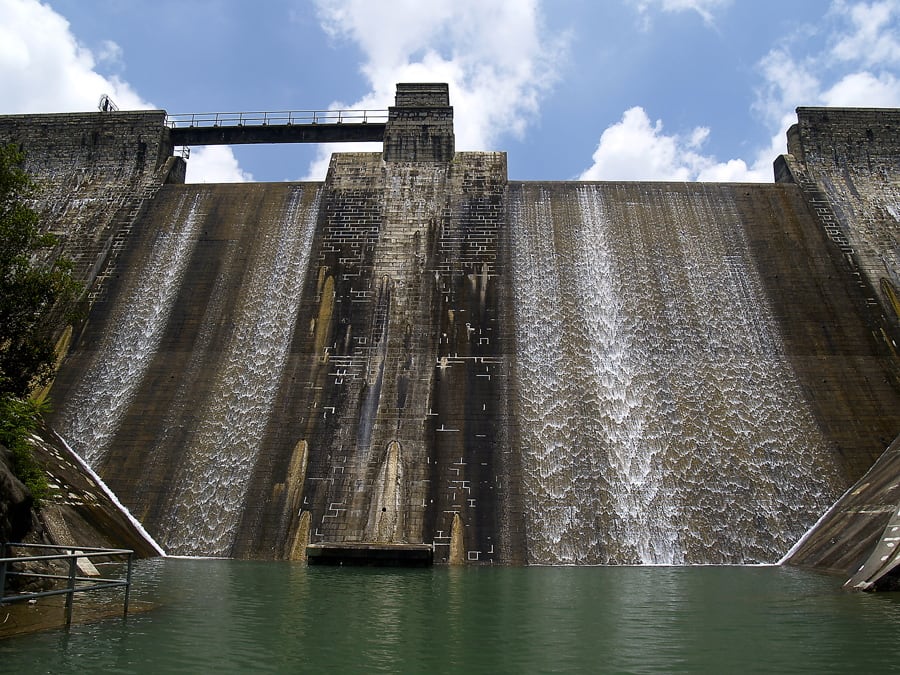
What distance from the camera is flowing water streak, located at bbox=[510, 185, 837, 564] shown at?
16.4 metres

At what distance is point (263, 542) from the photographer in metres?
16.2

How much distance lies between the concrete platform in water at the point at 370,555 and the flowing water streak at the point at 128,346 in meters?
6.96

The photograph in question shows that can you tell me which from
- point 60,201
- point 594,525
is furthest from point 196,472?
point 60,201

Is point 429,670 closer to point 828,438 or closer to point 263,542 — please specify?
point 263,542

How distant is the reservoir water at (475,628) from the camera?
6.48m

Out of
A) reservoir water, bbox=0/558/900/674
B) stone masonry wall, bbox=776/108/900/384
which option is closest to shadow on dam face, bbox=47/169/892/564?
stone masonry wall, bbox=776/108/900/384

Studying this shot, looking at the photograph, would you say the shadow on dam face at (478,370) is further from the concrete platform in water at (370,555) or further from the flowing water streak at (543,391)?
the concrete platform in water at (370,555)

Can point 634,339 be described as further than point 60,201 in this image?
No

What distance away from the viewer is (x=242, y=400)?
19172 millimetres

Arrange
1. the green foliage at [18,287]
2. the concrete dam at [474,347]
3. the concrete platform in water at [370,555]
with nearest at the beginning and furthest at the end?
the green foliage at [18,287]
the concrete platform in water at [370,555]
the concrete dam at [474,347]

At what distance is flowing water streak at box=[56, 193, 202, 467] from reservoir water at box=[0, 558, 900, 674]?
24.1 feet

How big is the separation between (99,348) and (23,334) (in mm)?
7919

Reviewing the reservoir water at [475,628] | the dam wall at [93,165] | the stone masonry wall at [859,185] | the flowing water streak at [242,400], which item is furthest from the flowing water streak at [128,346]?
the stone masonry wall at [859,185]

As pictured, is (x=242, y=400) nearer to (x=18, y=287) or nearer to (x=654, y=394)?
(x=18, y=287)
